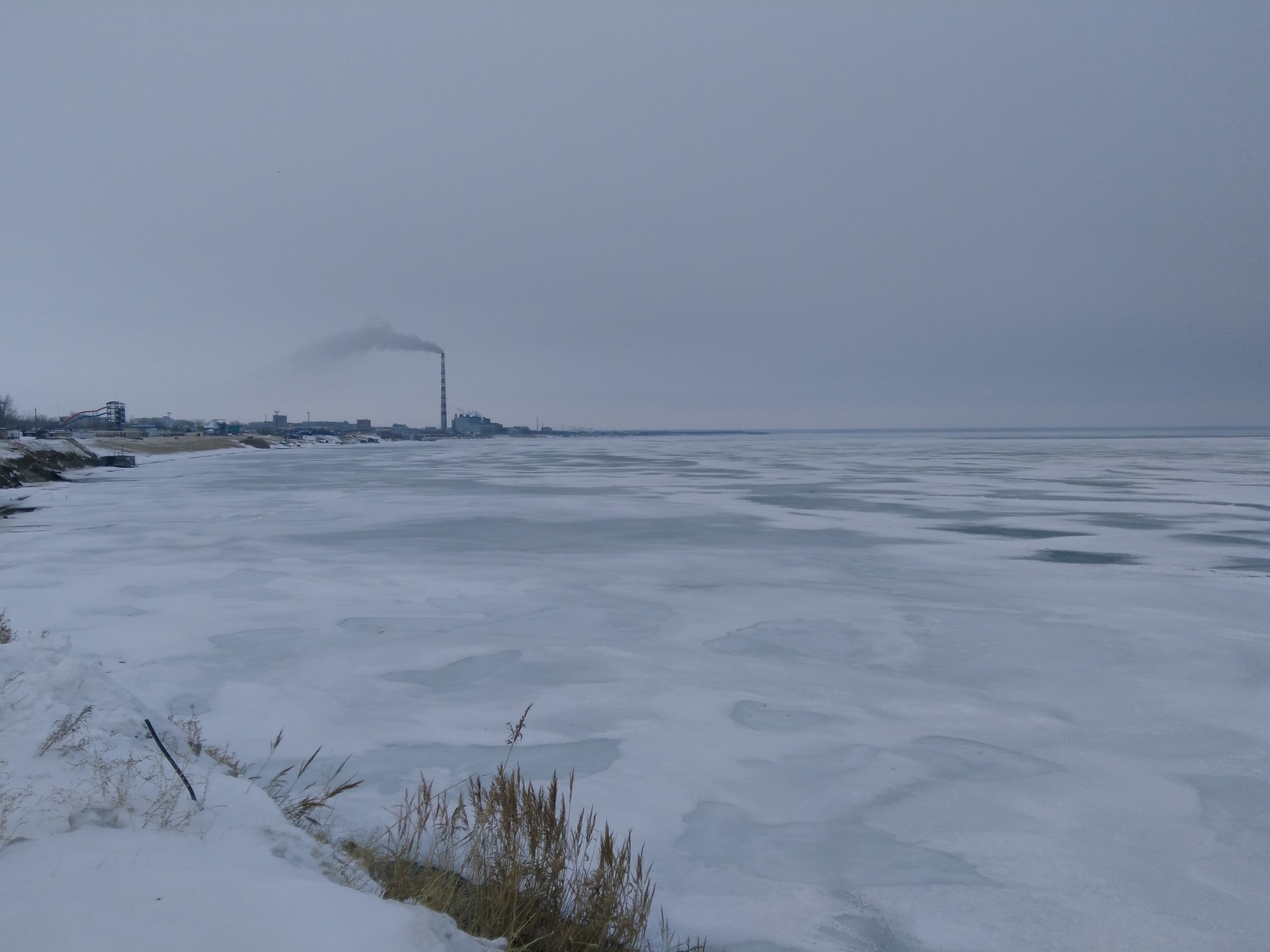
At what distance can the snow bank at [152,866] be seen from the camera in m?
2.44

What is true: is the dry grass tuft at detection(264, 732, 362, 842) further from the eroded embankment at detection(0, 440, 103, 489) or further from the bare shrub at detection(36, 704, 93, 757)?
the eroded embankment at detection(0, 440, 103, 489)

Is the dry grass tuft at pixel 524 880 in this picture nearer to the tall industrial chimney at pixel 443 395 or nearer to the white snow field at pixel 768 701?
the white snow field at pixel 768 701

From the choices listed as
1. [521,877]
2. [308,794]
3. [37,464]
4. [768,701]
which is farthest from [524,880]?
[37,464]

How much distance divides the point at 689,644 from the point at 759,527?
811 centimetres

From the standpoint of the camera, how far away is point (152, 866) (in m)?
2.78

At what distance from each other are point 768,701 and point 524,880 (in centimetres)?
301

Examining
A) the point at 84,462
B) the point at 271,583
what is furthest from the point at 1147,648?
the point at 84,462

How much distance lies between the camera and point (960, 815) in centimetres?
430


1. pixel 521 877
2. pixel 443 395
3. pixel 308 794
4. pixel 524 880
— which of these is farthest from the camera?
pixel 443 395

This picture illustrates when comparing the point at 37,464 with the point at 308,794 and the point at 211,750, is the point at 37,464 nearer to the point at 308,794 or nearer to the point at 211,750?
the point at 211,750

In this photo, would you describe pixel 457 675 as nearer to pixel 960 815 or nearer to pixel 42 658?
pixel 42 658

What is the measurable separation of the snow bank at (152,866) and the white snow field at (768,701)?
22 millimetres

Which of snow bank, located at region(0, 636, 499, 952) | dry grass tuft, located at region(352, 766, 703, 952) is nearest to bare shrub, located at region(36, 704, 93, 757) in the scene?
snow bank, located at region(0, 636, 499, 952)

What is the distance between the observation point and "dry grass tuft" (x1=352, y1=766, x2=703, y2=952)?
3.03 metres
